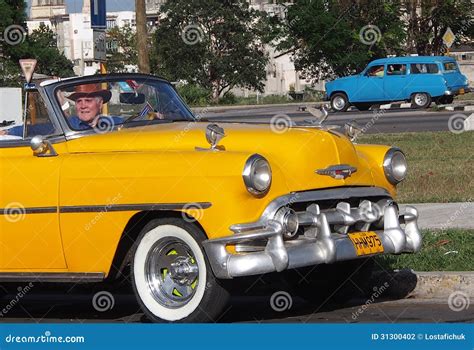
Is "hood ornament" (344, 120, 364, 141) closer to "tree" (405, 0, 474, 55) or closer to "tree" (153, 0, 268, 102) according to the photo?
"tree" (405, 0, 474, 55)

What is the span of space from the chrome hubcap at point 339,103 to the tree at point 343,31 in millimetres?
18373

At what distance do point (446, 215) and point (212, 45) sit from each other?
212 ft

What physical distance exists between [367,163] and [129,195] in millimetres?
1879

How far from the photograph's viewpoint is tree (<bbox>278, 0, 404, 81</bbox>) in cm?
6150

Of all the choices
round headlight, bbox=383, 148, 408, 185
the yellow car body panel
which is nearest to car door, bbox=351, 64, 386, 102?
round headlight, bbox=383, 148, 408, 185

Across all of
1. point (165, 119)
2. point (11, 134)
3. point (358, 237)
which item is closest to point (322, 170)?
point (358, 237)

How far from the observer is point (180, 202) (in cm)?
748

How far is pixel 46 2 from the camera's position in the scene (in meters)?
171

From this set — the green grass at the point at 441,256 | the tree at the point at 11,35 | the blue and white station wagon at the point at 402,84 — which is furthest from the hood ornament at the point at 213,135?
the tree at the point at 11,35

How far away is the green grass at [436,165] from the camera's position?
14625mm

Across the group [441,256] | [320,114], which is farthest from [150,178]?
[441,256]

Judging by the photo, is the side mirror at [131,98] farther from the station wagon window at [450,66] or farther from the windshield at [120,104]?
the station wagon window at [450,66]

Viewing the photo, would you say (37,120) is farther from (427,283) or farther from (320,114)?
(427,283)
